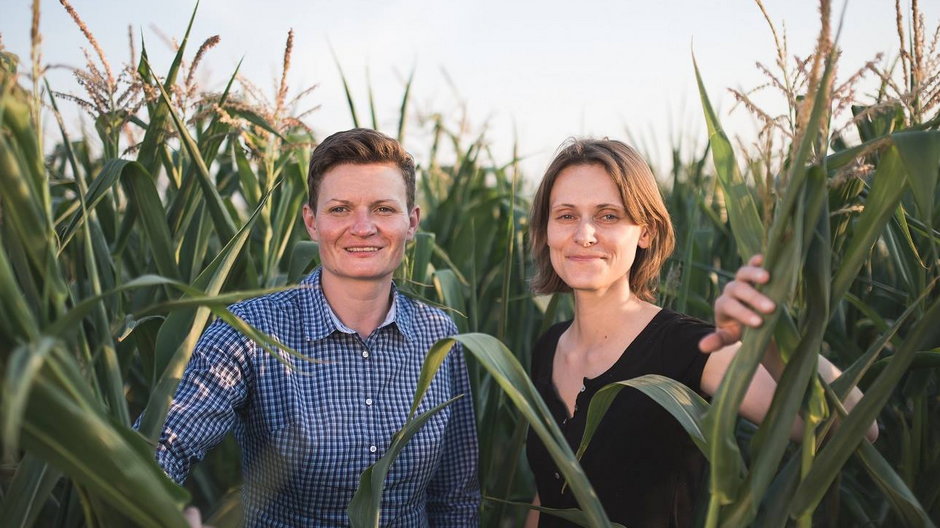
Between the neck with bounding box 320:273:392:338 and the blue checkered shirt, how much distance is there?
38mm

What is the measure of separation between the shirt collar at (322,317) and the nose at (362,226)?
0.15 m

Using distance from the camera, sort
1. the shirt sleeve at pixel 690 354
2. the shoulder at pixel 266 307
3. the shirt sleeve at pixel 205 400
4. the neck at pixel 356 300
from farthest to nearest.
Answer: the neck at pixel 356 300
the shoulder at pixel 266 307
the shirt sleeve at pixel 690 354
the shirt sleeve at pixel 205 400

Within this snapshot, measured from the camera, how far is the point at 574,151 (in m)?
1.88

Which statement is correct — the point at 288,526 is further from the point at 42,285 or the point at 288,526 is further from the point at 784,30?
the point at 784,30

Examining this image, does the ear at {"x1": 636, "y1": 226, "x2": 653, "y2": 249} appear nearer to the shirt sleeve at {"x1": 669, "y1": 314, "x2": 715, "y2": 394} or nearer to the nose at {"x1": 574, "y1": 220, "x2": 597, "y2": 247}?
the nose at {"x1": 574, "y1": 220, "x2": 597, "y2": 247}

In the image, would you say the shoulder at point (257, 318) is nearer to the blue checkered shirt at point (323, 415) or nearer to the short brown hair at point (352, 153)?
the blue checkered shirt at point (323, 415)

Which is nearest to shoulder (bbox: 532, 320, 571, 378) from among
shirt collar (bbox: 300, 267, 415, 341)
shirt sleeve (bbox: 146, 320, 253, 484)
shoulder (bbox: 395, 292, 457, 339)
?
shoulder (bbox: 395, 292, 457, 339)

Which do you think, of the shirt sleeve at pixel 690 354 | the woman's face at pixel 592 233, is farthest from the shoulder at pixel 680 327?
the woman's face at pixel 592 233

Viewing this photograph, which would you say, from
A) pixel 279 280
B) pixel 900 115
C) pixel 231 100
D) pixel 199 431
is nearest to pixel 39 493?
pixel 199 431

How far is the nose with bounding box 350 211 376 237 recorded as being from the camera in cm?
175

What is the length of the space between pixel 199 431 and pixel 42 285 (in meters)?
0.61

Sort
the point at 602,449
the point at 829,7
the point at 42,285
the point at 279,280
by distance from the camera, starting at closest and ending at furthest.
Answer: the point at 829,7
the point at 42,285
the point at 602,449
the point at 279,280

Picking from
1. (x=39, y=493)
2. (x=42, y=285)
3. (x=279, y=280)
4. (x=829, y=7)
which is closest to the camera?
(x=829, y=7)

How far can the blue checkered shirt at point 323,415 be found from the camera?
1.59 meters
